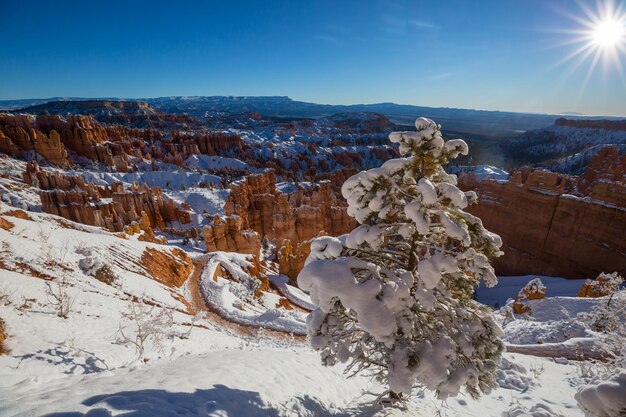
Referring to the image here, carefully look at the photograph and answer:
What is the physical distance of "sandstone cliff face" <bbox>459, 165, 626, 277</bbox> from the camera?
33.6 metres

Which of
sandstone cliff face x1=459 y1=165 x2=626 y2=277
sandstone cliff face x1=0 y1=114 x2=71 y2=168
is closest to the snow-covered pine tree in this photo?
sandstone cliff face x1=459 y1=165 x2=626 y2=277

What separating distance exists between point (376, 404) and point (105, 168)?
81.2 m

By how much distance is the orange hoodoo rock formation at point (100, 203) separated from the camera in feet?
111

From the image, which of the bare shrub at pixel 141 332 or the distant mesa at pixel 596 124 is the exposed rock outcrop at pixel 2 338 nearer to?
the bare shrub at pixel 141 332

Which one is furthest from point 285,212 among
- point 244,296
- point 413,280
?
point 413,280

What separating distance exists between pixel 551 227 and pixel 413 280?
44.8 meters

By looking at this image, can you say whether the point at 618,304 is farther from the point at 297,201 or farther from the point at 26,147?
the point at 26,147

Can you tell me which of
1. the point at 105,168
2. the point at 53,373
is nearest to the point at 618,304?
the point at 53,373

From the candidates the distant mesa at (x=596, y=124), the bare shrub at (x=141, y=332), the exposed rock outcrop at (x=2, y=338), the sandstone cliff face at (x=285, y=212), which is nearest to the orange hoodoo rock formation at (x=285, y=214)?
the sandstone cliff face at (x=285, y=212)

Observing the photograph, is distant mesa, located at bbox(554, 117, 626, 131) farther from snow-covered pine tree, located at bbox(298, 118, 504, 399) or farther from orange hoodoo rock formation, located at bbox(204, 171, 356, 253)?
snow-covered pine tree, located at bbox(298, 118, 504, 399)

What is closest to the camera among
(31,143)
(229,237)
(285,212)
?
(229,237)

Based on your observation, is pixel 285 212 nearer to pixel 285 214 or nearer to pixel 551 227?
pixel 285 214

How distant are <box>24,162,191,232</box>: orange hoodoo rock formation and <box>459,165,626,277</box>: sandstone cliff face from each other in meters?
48.2

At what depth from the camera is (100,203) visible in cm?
3806
